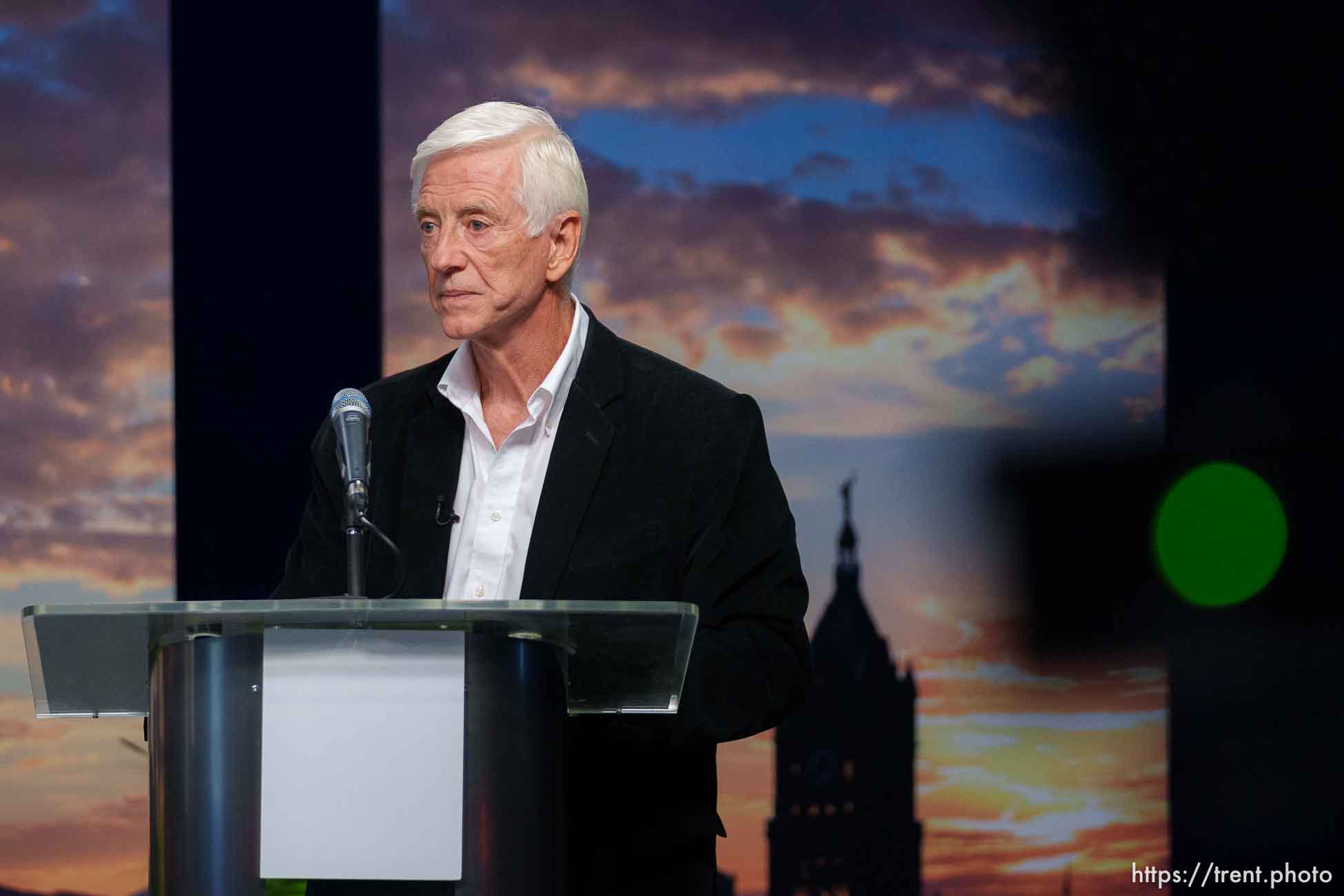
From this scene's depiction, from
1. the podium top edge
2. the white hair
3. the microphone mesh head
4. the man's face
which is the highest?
the white hair

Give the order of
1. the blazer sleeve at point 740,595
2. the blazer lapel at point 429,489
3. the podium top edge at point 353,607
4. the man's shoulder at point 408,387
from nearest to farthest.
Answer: the podium top edge at point 353,607 < the blazer sleeve at point 740,595 < the blazer lapel at point 429,489 < the man's shoulder at point 408,387

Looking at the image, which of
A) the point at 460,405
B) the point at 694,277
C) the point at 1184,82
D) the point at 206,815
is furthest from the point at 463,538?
the point at 1184,82

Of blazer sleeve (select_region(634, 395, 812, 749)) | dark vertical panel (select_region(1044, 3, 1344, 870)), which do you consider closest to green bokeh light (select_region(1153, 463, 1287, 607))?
dark vertical panel (select_region(1044, 3, 1344, 870))

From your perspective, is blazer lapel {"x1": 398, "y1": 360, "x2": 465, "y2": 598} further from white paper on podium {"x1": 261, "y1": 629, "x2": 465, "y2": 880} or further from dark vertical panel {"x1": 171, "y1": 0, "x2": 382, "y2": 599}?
dark vertical panel {"x1": 171, "y1": 0, "x2": 382, "y2": 599}

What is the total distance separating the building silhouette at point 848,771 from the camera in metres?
4.03

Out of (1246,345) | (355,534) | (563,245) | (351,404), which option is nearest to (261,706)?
(355,534)

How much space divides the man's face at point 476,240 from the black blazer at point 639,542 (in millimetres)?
139

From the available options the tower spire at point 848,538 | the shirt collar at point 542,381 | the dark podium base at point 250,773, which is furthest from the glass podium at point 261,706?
the tower spire at point 848,538

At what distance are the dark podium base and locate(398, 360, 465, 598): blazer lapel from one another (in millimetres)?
568

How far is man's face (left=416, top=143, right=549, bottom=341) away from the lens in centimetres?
216

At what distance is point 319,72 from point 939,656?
1.92 meters

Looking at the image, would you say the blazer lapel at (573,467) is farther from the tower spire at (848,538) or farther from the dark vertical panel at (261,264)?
the tower spire at (848,538)

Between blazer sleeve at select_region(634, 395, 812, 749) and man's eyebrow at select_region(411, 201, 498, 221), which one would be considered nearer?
blazer sleeve at select_region(634, 395, 812, 749)

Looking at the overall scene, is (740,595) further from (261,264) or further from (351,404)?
(261,264)
